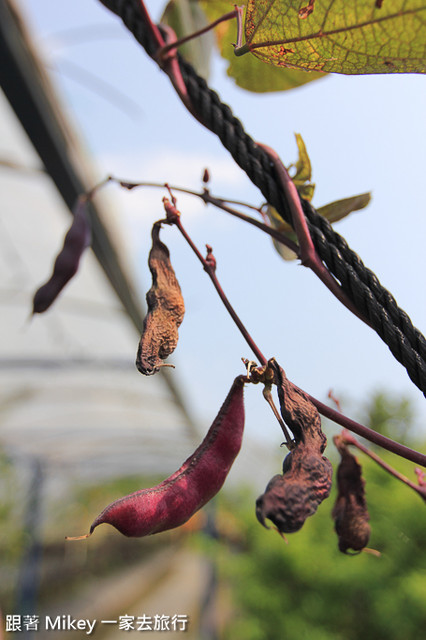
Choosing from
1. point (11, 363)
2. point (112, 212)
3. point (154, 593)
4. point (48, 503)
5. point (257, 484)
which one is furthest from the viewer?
point (257, 484)

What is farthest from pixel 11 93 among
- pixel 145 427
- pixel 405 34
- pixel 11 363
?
pixel 145 427

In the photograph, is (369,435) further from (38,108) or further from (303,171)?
(38,108)

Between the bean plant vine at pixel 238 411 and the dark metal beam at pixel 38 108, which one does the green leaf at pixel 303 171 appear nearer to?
the bean plant vine at pixel 238 411

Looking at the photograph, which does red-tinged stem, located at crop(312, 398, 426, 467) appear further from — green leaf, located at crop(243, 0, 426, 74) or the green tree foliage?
the green tree foliage

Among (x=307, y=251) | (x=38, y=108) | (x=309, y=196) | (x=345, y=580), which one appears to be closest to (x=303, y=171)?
(x=309, y=196)

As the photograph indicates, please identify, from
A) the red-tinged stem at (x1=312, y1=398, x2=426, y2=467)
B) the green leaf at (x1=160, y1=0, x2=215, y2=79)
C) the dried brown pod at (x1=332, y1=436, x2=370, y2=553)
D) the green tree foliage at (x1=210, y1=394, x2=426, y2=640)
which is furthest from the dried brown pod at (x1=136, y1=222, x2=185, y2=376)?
the green tree foliage at (x1=210, y1=394, x2=426, y2=640)

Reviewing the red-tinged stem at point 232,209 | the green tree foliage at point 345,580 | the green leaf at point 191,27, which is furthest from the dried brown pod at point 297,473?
the green tree foliage at point 345,580

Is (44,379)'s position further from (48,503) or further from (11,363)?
(48,503)
